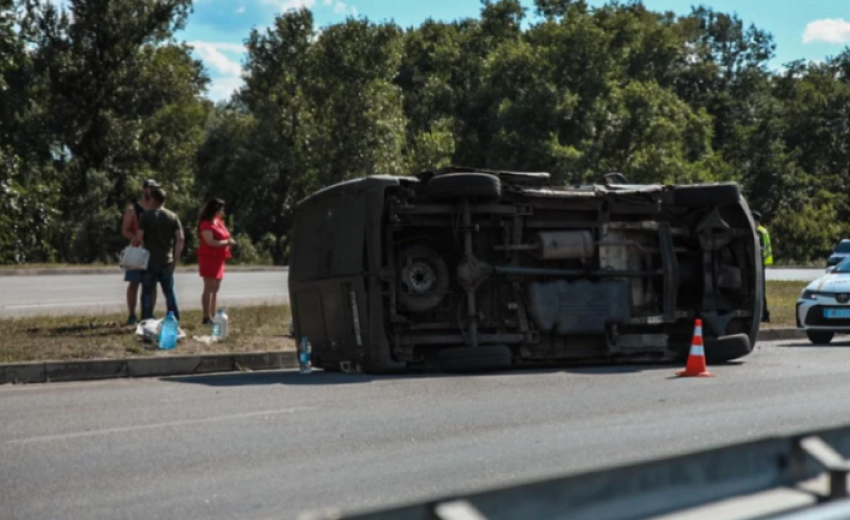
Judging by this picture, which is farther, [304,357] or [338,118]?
[338,118]

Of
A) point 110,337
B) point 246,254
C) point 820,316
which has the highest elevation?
point 246,254

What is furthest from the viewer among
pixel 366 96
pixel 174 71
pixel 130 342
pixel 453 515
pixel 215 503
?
pixel 366 96

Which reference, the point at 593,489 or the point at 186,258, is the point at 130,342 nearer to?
the point at 593,489

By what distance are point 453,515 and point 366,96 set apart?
61.8m

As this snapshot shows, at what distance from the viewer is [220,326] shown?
53.4 ft

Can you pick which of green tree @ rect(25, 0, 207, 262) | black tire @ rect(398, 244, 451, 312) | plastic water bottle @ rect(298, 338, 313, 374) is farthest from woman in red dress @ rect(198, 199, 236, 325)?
green tree @ rect(25, 0, 207, 262)

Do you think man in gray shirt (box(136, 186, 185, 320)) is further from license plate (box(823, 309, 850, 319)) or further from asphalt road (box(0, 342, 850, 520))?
license plate (box(823, 309, 850, 319))

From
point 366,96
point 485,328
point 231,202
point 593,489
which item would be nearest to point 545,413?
point 485,328

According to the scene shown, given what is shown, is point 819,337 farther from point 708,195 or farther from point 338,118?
point 338,118

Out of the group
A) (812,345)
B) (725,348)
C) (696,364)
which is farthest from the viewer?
(812,345)

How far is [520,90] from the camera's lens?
6531cm

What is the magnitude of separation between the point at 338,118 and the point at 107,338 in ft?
164

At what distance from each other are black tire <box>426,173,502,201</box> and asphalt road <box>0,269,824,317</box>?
314 inches

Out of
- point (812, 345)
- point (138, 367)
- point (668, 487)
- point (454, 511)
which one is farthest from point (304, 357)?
point (454, 511)
